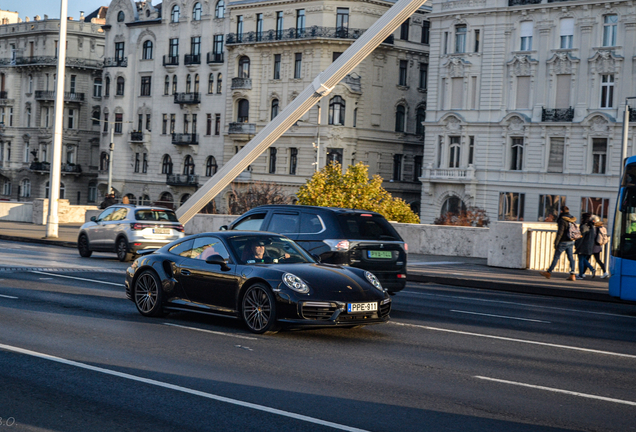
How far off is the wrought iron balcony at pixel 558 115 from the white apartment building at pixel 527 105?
6cm

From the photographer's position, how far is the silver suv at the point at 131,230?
2427cm

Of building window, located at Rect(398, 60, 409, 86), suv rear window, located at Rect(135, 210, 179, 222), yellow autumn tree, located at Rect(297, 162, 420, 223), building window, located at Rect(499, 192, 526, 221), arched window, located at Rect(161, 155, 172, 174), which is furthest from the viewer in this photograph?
arched window, located at Rect(161, 155, 172, 174)

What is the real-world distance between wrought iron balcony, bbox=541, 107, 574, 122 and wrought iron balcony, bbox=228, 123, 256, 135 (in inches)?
926

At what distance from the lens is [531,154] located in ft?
181

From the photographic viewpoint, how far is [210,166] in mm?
72625

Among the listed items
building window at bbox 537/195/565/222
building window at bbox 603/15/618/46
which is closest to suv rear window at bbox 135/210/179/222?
building window at bbox 537/195/565/222

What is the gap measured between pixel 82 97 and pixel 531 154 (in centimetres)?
4896

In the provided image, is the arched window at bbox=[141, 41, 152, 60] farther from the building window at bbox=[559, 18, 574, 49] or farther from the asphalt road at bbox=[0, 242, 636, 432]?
the asphalt road at bbox=[0, 242, 636, 432]

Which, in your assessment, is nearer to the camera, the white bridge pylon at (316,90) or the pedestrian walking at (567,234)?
the pedestrian walking at (567,234)

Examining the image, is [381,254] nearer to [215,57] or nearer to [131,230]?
[131,230]

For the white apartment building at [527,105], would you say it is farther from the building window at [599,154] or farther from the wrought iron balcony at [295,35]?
the wrought iron balcony at [295,35]

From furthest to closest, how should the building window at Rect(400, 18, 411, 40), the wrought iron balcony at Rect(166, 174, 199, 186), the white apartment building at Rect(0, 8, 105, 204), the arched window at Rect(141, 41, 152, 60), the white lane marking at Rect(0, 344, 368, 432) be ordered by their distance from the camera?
the white apartment building at Rect(0, 8, 105, 204), the arched window at Rect(141, 41, 152, 60), the wrought iron balcony at Rect(166, 174, 199, 186), the building window at Rect(400, 18, 411, 40), the white lane marking at Rect(0, 344, 368, 432)

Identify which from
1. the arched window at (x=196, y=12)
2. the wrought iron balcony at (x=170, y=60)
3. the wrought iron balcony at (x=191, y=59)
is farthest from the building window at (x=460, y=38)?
the wrought iron balcony at (x=170, y=60)

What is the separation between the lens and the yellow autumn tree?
32.5m
